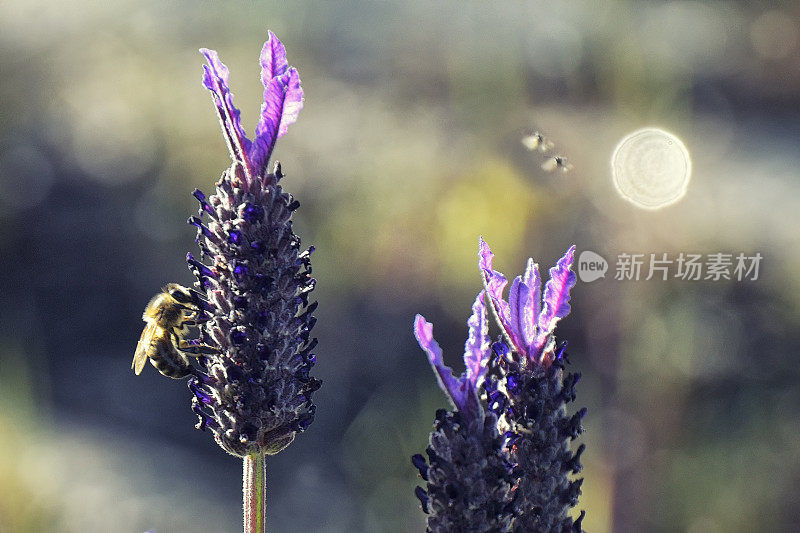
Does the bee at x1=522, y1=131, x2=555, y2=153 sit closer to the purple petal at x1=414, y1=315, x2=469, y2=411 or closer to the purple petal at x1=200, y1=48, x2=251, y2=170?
the purple petal at x1=200, y1=48, x2=251, y2=170

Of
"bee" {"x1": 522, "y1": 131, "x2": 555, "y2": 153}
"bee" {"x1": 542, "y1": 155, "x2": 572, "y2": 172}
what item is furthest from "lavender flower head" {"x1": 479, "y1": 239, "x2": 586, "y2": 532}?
"bee" {"x1": 522, "y1": 131, "x2": 555, "y2": 153}

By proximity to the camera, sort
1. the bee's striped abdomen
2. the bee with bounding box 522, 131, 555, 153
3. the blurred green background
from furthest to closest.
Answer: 1. the blurred green background
2. the bee with bounding box 522, 131, 555, 153
3. the bee's striped abdomen

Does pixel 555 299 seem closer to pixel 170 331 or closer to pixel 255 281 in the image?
pixel 255 281

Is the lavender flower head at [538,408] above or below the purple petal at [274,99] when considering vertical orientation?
below

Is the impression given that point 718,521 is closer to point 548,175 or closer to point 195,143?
point 548,175

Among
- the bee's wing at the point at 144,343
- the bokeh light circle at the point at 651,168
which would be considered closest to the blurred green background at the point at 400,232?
the bokeh light circle at the point at 651,168

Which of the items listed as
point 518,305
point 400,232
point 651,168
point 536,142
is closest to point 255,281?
point 518,305

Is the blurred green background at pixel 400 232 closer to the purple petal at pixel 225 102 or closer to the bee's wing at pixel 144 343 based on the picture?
the bee's wing at pixel 144 343
